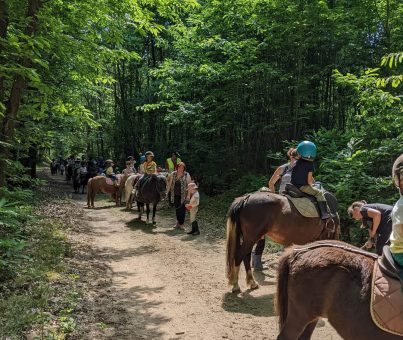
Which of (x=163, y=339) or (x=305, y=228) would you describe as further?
(x=305, y=228)

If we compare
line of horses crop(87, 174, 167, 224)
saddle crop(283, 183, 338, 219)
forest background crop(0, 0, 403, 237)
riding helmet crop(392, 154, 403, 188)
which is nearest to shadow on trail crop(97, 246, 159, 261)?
forest background crop(0, 0, 403, 237)

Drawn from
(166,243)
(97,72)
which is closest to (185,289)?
(166,243)

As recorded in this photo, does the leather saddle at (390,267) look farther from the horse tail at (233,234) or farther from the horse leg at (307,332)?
the horse tail at (233,234)

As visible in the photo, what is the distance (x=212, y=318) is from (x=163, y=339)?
0.91 metres

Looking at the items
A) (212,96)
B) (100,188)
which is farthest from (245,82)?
(100,188)

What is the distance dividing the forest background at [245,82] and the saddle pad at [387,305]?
4.73m

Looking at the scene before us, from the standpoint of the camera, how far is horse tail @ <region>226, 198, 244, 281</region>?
5.98 metres

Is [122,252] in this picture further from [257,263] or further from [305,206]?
[305,206]

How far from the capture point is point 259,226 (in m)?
6.11

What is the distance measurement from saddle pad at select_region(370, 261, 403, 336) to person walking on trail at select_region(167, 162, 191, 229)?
30.5 feet

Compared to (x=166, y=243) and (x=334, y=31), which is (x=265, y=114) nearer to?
(x=334, y=31)

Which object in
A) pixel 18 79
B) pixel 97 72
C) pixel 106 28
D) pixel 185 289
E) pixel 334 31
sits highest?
pixel 334 31

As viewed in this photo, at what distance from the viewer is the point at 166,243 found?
974 centimetres

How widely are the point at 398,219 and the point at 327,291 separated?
891 mm
